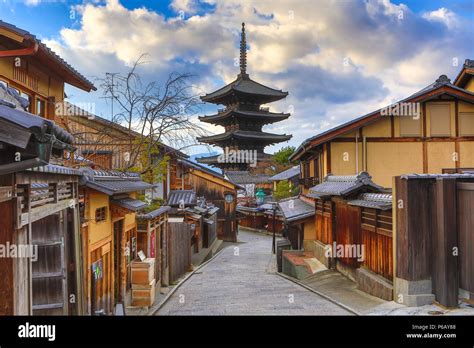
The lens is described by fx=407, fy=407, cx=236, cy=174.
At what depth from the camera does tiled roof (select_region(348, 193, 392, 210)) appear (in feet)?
31.2

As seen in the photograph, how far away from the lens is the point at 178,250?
16984mm

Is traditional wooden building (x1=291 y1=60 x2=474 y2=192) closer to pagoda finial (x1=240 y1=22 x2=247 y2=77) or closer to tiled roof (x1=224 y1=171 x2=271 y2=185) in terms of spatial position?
tiled roof (x1=224 y1=171 x2=271 y2=185)

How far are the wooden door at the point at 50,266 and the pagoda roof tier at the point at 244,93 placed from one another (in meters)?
36.4

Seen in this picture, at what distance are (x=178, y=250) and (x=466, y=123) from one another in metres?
13.4

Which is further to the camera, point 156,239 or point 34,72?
point 156,239

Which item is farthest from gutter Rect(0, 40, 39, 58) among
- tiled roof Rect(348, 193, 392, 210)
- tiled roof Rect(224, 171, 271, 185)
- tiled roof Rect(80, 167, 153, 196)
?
tiled roof Rect(224, 171, 271, 185)

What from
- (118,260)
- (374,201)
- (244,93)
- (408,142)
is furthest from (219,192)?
(374,201)

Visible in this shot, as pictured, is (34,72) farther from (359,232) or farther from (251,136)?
(251,136)

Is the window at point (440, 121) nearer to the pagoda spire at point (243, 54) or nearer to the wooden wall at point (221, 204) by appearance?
the wooden wall at point (221, 204)

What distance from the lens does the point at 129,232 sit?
1209 centimetres

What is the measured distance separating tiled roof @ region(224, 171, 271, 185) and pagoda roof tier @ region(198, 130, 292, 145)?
4.18 m

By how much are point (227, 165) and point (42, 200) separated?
137ft

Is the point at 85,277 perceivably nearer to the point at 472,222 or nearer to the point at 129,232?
the point at 129,232

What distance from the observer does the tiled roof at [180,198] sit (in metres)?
24.2
